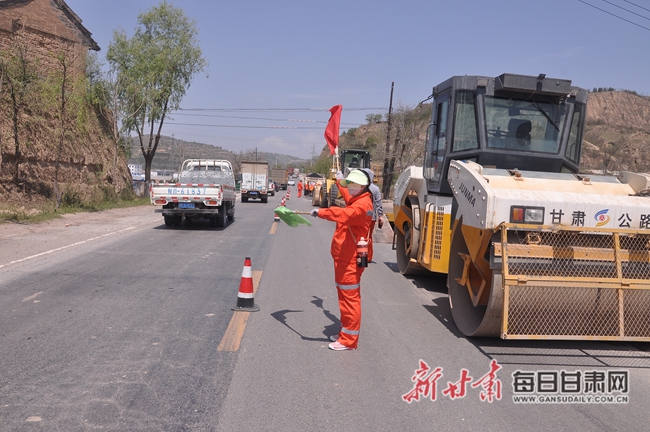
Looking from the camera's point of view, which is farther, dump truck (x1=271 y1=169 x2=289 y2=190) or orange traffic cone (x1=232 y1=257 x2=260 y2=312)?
dump truck (x1=271 y1=169 x2=289 y2=190)

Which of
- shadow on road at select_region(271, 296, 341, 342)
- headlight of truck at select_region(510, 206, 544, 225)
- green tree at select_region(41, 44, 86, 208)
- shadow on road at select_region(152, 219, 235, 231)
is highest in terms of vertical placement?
green tree at select_region(41, 44, 86, 208)

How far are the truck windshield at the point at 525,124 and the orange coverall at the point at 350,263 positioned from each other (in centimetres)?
312

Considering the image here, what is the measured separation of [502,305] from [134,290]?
5.24 meters

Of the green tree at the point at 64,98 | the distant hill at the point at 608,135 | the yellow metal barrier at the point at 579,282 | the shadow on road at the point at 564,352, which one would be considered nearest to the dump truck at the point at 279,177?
the distant hill at the point at 608,135

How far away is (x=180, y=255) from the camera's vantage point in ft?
37.2

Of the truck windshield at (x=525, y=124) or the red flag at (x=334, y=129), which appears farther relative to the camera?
the red flag at (x=334, y=129)

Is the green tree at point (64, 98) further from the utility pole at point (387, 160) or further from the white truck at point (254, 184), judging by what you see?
the utility pole at point (387, 160)

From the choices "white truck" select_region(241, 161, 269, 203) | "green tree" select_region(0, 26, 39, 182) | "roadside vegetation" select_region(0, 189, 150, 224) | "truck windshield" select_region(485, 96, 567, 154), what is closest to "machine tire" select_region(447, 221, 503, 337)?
"truck windshield" select_region(485, 96, 567, 154)

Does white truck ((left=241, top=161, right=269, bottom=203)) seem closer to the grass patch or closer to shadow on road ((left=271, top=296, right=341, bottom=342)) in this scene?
the grass patch

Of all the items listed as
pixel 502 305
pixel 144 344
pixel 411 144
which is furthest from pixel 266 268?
pixel 411 144

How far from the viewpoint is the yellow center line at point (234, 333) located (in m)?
5.46

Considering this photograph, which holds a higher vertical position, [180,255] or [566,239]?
[566,239]

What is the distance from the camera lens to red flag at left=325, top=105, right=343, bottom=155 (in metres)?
9.34

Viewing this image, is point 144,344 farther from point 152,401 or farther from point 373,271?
point 373,271
